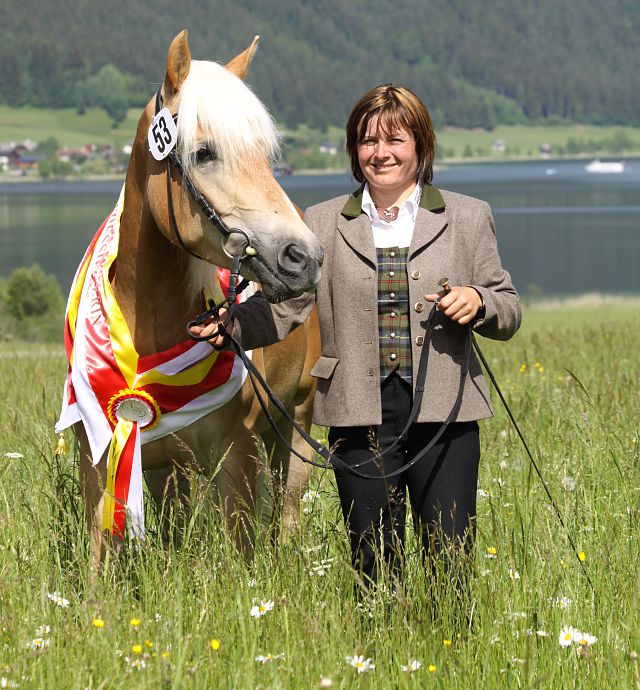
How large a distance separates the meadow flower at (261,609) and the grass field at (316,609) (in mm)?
43

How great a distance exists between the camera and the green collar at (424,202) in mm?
3840

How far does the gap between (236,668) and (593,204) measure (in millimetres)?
122778

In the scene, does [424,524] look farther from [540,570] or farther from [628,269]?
[628,269]

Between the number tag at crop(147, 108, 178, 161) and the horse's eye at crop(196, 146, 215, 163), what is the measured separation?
0.11m

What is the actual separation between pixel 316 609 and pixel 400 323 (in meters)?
1.07

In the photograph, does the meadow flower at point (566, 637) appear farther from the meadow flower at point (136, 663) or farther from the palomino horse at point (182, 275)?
the palomino horse at point (182, 275)

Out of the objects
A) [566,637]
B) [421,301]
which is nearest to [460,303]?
[421,301]

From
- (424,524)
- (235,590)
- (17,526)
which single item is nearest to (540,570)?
(424,524)

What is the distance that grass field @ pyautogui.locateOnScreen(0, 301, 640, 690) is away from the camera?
3.10 meters

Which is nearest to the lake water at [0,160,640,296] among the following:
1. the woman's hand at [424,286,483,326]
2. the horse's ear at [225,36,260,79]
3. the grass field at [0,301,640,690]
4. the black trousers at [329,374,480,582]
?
the horse's ear at [225,36,260,79]

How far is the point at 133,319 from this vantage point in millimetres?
4273

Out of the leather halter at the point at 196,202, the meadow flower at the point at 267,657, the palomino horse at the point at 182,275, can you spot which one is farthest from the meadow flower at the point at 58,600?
the leather halter at the point at 196,202

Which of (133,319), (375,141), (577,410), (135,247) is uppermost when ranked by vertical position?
(375,141)

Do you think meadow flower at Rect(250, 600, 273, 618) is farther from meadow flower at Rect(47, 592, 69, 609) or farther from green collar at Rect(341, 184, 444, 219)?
green collar at Rect(341, 184, 444, 219)
